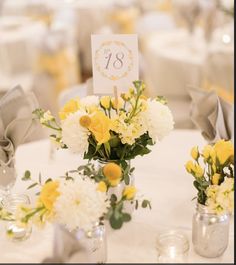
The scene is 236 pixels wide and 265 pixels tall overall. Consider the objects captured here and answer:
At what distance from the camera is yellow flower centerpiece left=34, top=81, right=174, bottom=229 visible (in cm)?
119

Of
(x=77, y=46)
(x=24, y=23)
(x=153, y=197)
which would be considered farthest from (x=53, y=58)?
(x=153, y=197)

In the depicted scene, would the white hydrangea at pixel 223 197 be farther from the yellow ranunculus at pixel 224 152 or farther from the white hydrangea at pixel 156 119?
the white hydrangea at pixel 156 119

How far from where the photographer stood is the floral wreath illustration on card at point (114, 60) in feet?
4.31

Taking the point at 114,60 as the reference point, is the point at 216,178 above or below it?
below

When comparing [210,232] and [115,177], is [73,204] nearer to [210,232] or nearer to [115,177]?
[115,177]

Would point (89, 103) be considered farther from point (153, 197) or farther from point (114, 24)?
point (114, 24)

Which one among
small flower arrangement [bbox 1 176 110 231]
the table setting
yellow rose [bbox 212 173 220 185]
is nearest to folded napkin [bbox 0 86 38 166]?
the table setting

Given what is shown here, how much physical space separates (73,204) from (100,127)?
264 mm

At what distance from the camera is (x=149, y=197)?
1572mm

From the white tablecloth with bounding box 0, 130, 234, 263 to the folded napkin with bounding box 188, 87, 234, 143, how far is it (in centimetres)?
18

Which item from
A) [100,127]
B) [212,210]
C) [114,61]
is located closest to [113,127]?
[100,127]

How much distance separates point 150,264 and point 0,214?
13.7 inches

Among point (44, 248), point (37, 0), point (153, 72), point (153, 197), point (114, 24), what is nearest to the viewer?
point (44, 248)

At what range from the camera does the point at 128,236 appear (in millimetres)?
1316
